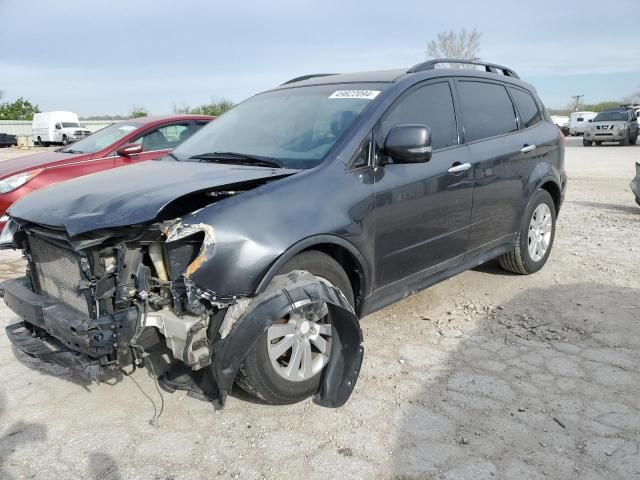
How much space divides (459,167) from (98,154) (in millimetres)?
4766

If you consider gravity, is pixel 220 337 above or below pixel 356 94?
below

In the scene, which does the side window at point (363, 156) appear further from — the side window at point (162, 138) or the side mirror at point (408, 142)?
the side window at point (162, 138)

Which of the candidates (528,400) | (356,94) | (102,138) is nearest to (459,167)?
(356,94)

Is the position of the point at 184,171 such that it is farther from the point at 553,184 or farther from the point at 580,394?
the point at 553,184

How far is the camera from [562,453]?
248 cm

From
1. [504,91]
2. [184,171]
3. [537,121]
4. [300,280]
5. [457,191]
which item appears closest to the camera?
[300,280]

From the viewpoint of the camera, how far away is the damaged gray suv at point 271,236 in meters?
2.50

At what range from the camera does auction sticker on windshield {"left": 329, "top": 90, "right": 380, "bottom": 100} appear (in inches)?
136

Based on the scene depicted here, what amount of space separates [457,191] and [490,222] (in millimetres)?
651

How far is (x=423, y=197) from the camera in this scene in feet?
11.5

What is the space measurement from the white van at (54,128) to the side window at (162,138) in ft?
97.6

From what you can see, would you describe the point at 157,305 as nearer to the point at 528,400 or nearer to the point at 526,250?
the point at 528,400

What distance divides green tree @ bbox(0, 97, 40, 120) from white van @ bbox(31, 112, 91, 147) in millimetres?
13098

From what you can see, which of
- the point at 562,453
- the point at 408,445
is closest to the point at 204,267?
the point at 408,445
